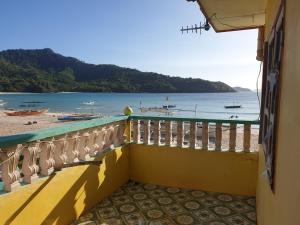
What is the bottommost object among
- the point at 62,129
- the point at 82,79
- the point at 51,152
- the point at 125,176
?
the point at 125,176

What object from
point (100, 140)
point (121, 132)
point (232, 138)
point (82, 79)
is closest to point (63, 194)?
point (100, 140)

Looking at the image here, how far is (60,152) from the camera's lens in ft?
8.84

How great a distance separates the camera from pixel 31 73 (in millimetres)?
78125

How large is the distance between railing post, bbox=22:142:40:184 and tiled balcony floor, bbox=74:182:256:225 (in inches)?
35.2

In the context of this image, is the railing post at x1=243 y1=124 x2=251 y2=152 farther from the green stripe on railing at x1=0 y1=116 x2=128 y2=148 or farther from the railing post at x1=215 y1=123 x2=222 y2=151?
the green stripe on railing at x1=0 y1=116 x2=128 y2=148

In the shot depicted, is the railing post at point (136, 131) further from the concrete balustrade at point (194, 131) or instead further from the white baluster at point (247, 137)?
the white baluster at point (247, 137)

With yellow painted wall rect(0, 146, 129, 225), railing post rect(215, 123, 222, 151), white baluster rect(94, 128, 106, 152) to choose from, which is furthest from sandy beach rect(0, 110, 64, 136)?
railing post rect(215, 123, 222, 151)

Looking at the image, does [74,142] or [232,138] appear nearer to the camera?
[74,142]

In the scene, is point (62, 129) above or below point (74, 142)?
above

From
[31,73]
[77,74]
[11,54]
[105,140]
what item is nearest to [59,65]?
[77,74]

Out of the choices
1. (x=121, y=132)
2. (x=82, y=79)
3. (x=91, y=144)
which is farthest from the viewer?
(x=82, y=79)

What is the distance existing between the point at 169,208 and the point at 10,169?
1.93 m

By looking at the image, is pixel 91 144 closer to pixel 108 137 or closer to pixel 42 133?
pixel 108 137

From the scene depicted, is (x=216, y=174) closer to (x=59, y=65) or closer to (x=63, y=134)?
(x=63, y=134)
